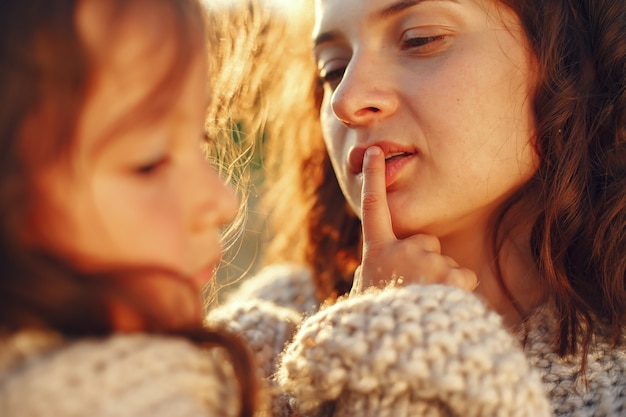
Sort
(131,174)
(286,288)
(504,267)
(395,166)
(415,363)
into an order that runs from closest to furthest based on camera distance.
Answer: (131,174) → (415,363) → (395,166) → (504,267) → (286,288)

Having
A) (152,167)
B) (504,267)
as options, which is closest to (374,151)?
(504,267)

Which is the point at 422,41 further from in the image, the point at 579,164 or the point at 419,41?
the point at 579,164

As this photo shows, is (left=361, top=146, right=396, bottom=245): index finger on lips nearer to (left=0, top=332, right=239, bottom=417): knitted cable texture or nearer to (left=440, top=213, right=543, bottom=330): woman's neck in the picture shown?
(left=440, top=213, right=543, bottom=330): woman's neck

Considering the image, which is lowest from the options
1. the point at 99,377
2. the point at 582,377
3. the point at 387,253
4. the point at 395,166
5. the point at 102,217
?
the point at 582,377

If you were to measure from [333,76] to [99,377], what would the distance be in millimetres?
1083

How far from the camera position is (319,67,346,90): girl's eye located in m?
1.59

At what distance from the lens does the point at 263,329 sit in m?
1.47

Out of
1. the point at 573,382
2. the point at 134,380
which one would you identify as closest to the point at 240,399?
the point at 134,380

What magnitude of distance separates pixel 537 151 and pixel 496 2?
33 centimetres

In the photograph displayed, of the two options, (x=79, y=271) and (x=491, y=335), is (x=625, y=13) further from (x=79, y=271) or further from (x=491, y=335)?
(x=79, y=271)

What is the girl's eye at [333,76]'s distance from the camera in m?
1.59

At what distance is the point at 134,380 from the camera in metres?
0.71

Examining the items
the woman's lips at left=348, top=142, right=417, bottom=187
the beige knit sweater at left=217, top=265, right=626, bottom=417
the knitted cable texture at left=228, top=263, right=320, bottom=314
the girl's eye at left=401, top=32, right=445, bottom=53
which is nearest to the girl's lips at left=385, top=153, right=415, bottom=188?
the woman's lips at left=348, top=142, right=417, bottom=187

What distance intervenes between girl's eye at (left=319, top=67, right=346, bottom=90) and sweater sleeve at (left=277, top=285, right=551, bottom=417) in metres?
0.66
